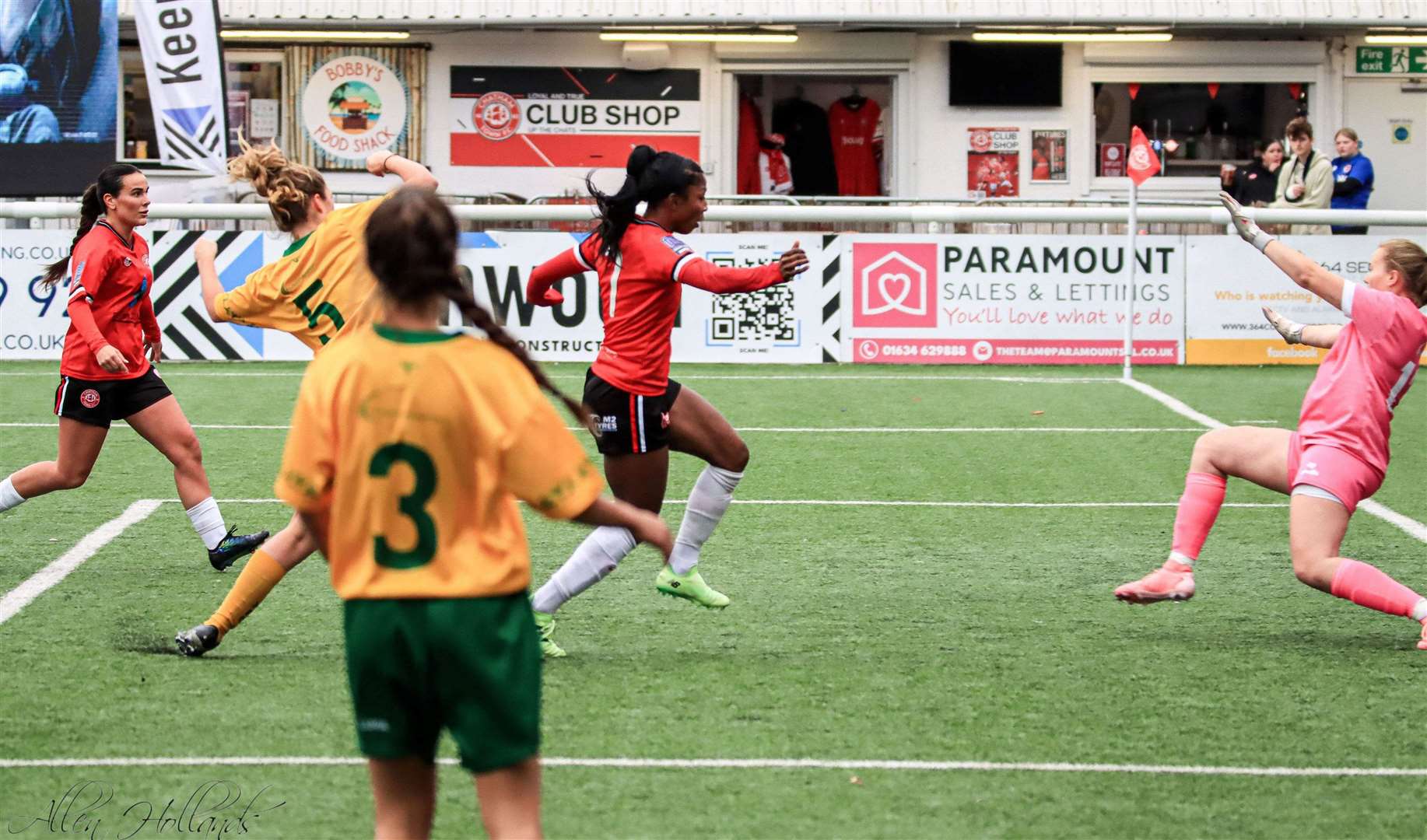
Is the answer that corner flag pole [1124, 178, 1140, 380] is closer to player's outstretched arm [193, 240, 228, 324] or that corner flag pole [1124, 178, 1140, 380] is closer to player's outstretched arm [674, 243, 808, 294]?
player's outstretched arm [674, 243, 808, 294]

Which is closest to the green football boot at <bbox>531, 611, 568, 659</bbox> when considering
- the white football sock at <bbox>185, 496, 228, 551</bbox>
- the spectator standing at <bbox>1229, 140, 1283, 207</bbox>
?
the white football sock at <bbox>185, 496, 228, 551</bbox>

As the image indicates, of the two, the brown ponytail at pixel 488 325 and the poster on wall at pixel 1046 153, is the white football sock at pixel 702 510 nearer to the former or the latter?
the brown ponytail at pixel 488 325

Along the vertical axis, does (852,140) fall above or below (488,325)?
above

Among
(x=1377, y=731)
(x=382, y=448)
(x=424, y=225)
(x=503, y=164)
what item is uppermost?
(x=503, y=164)

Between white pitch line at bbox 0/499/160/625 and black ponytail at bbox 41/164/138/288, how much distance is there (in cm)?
124

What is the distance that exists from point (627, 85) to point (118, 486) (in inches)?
515

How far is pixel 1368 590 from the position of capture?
6.00 m

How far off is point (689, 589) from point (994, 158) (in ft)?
53.2

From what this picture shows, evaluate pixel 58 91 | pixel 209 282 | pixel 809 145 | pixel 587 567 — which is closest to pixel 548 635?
pixel 587 567

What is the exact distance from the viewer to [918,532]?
8.52 m

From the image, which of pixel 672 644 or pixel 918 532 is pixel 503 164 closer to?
pixel 918 532

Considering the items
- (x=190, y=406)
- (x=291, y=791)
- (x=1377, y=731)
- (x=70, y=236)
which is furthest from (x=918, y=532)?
(x=70, y=236)

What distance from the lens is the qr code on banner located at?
15.3 m

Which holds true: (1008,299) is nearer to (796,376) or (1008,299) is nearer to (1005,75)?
(796,376)
